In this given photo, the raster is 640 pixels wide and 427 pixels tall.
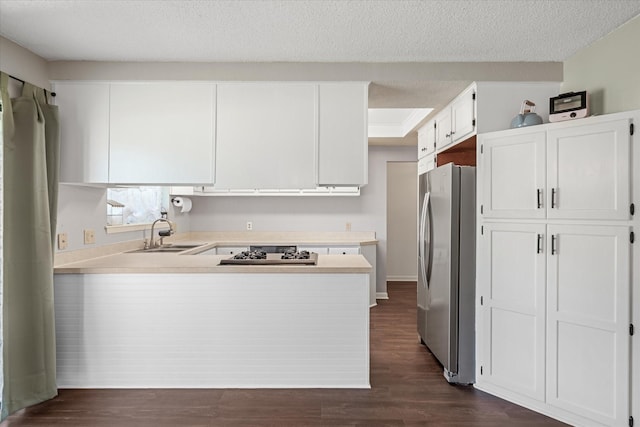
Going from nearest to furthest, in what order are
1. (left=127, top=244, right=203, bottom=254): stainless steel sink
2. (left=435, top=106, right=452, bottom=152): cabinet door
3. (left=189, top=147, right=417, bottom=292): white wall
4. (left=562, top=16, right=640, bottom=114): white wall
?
(left=562, top=16, right=640, bottom=114): white wall → (left=435, top=106, right=452, bottom=152): cabinet door → (left=127, top=244, right=203, bottom=254): stainless steel sink → (left=189, top=147, right=417, bottom=292): white wall

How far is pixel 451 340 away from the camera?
115 inches

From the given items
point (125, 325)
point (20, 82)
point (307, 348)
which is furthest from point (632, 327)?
point (20, 82)

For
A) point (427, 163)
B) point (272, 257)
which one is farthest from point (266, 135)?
point (427, 163)

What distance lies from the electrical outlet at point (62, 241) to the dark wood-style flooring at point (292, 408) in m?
1.04

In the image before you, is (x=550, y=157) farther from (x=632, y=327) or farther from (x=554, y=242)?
(x=632, y=327)

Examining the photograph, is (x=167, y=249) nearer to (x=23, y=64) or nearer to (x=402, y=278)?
(x=23, y=64)

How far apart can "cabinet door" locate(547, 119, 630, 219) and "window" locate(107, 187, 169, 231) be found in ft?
11.7

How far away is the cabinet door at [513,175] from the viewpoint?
99.0 inches

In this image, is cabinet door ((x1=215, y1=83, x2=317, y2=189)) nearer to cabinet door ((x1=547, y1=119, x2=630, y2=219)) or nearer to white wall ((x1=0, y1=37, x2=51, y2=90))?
white wall ((x1=0, y1=37, x2=51, y2=90))

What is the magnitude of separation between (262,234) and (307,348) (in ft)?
9.31

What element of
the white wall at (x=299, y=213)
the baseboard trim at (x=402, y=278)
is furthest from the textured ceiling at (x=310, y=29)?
the baseboard trim at (x=402, y=278)

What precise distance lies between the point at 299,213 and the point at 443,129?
2524mm

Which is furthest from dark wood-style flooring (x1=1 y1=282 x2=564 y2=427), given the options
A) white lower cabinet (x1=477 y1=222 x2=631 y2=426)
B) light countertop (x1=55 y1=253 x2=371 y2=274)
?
light countertop (x1=55 y1=253 x2=371 y2=274)

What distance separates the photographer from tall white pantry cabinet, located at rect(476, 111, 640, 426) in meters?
2.17
